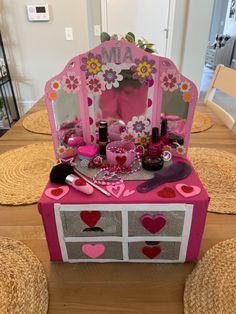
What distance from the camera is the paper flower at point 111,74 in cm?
61

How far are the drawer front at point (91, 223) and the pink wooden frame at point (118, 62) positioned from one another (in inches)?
9.6

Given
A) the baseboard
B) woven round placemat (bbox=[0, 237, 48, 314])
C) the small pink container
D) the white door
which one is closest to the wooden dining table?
woven round placemat (bbox=[0, 237, 48, 314])

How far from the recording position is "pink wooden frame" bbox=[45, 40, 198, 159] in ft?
1.92

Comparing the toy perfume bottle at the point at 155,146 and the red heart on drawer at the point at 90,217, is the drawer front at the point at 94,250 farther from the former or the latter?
the toy perfume bottle at the point at 155,146

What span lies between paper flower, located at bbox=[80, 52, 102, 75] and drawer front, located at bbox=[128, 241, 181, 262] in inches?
16.9

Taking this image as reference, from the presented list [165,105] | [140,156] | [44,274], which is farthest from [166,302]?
[165,105]

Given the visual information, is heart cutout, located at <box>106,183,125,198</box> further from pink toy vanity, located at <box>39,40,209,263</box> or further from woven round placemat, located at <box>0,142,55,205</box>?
woven round placemat, located at <box>0,142,55,205</box>

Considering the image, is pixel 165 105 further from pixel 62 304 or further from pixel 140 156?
pixel 62 304

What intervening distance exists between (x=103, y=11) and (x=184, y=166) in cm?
254

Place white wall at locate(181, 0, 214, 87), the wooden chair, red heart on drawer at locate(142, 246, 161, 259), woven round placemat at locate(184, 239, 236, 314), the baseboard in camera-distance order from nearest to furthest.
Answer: woven round placemat at locate(184, 239, 236, 314)
red heart on drawer at locate(142, 246, 161, 259)
the wooden chair
white wall at locate(181, 0, 214, 87)
the baseboard

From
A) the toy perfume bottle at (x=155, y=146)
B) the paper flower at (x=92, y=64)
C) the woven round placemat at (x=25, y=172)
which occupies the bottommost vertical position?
the woven round placemat at (x=25, y=172)

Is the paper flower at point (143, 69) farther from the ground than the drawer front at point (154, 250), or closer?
farther from the ground

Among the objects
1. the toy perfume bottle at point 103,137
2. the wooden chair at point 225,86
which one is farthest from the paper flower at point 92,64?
the wooden chair at point 225,86

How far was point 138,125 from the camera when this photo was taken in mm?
694
